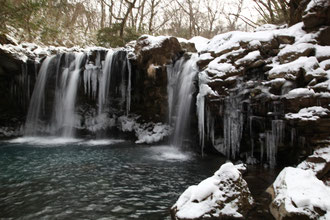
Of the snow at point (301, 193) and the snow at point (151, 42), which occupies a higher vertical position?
the snow at point (151, 42)

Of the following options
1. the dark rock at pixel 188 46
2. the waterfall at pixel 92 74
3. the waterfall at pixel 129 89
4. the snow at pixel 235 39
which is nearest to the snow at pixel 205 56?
the snow at pixel 235 39

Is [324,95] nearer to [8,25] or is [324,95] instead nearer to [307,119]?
[307,119]

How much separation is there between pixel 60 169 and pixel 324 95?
23.8ft

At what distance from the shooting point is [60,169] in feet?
21.1

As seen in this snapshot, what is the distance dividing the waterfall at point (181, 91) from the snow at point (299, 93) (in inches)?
A: 148

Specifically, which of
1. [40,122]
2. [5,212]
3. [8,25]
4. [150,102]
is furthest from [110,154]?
[8,25]

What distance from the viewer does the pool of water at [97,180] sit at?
413 cm

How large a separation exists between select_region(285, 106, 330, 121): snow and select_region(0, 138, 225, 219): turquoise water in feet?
8.69

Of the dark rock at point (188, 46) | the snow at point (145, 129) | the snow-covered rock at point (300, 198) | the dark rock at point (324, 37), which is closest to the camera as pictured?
the snow-covered rock at point (300, 198)

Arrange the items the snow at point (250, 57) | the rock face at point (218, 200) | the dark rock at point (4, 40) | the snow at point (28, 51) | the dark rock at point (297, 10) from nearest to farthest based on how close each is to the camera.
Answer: the rock face at point (218, 200) → the snow at point (250, 57) → the dark rock at point (297, 10) → the snow at point (28, 51) → the dark rock at point (4, 40)

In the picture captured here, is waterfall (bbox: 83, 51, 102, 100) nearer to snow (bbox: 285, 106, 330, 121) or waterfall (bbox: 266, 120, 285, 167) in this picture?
waterfall (bbox: 266, 120, 285, 167)

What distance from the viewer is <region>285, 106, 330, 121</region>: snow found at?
17.9ft

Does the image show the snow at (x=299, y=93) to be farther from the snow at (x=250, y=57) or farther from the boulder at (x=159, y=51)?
the boulder at (x=159, y=51)

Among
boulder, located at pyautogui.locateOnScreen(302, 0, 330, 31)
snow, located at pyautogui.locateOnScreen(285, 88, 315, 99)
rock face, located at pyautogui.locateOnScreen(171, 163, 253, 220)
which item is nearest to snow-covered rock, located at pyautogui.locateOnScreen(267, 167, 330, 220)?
rock face, located at pyautogui.locateOnScreen(171, 163, 253, 220)
